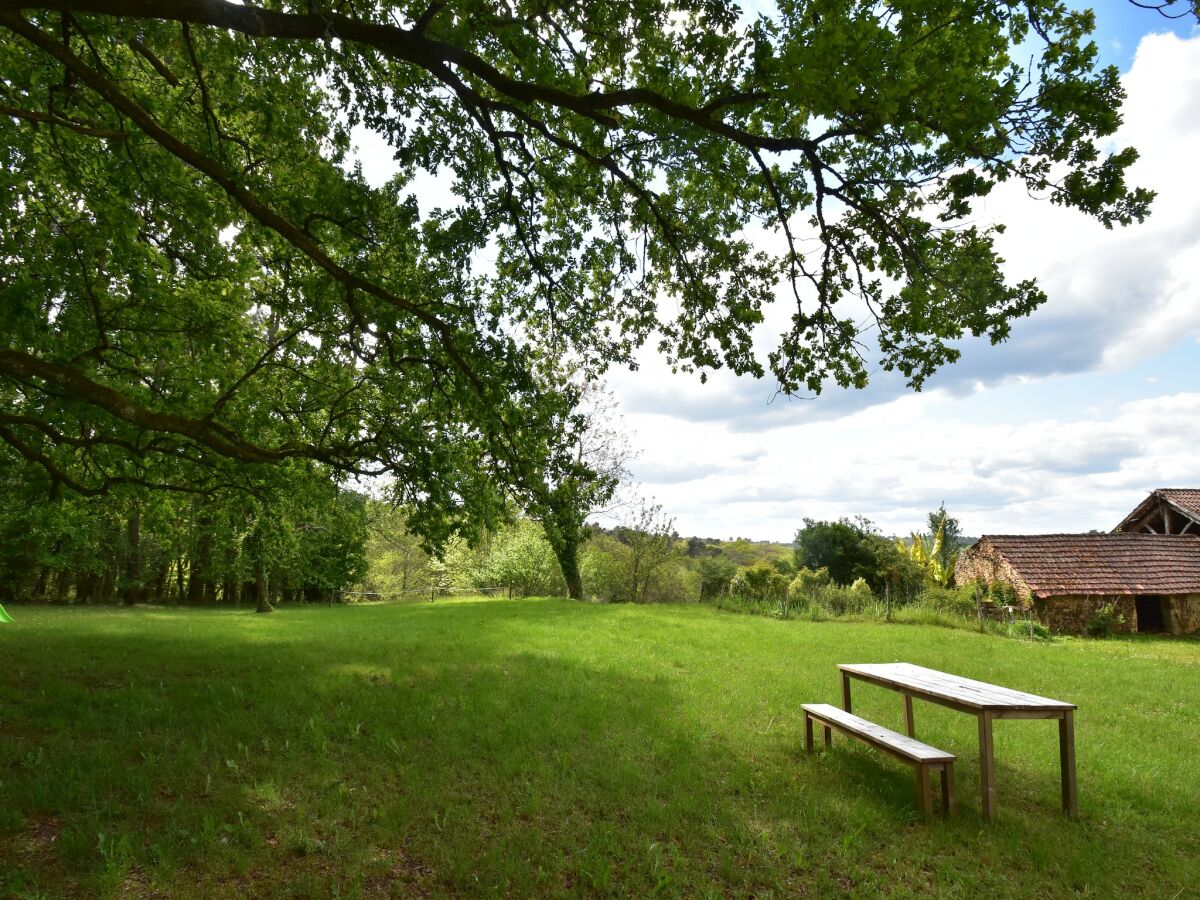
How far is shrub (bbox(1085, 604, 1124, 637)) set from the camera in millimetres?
23266

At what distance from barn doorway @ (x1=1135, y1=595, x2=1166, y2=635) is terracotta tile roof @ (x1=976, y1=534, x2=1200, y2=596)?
1127 millimetres

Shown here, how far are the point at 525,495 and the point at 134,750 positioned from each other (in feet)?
16.3

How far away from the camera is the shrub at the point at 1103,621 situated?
2327cm

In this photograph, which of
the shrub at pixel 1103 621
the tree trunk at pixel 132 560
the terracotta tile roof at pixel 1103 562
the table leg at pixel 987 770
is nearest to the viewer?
the table leg at pixel 987 770

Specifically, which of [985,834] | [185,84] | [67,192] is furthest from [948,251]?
[67,192]

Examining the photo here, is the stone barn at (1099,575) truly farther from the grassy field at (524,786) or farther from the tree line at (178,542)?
the tree line at (178,542)

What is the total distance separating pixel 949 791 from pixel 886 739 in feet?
2.01

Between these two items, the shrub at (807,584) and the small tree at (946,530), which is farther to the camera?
the small tree at (946,530)

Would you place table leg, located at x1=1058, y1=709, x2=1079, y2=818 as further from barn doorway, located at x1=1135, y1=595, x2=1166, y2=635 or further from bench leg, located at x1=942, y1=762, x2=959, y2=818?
barn doorway, located at x1=1135, y1=595, x2=1166, y2=635

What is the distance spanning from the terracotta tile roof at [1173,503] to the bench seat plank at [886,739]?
33159 millimetres

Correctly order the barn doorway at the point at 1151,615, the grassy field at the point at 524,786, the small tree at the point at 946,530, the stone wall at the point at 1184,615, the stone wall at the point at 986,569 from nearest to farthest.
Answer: the grassy field at the point at 524,786 < the stone wall at the point at 986,569 < the stone wall at the point at 1184,615 < the barn doorway at the point at 1151,615 < the small tree at the point at 946,530

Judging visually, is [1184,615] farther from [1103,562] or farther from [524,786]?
[524,786]

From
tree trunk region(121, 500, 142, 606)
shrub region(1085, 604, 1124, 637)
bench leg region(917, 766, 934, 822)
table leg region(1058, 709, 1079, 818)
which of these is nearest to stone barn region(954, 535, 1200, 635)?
shrub region(1085, 604, 1124, 637)

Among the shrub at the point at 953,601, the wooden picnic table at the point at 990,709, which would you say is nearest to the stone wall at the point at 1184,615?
the shrub at the point at 953,601
